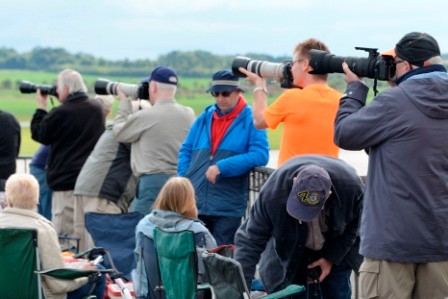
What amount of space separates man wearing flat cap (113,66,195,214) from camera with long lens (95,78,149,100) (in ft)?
0.79

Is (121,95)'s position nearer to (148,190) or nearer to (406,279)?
(148,190)

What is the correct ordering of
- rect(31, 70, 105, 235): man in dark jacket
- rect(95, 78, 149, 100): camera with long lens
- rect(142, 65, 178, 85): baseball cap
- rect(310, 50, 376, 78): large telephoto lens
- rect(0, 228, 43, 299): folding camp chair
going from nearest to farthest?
1. rect(310, 50, 376, 78): large telephoto lens
2. rect(0, 228, 43, 299): folding camp chair
3. rect(142, 65, 178, 85): baseball cap
4. rect(95, 78, 149, 100): camera with long lens
5. rect(31, 70, 105, 235): man in dark jacket

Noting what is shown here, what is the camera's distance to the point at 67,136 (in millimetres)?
9578

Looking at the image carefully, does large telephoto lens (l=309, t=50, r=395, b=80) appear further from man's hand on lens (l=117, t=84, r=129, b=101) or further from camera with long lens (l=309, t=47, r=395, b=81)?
man's hand on lens (l=117, t=84, r=129, b=101)

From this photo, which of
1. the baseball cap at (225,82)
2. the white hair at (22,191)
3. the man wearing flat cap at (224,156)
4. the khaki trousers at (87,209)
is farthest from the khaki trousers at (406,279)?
the khaki trousers at (87,209)

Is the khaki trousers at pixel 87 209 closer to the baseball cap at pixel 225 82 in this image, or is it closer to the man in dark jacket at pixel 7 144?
the man in dark jacket at pixel 7 144

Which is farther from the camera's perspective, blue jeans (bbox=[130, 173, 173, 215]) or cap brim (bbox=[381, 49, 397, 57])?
blue jeans (bbox=[130, 173, 173, 215])

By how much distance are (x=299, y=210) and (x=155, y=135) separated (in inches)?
131

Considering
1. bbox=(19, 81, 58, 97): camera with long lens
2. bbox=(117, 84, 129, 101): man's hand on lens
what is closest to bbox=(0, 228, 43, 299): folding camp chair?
bbox=(117, 84, 129, 101): man's hand on lens

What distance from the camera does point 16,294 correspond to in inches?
259

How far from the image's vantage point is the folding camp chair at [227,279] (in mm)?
5320

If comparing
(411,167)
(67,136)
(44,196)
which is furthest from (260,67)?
(44,196)

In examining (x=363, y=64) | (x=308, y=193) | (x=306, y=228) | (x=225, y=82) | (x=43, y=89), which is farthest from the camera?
(x=43, y=89)

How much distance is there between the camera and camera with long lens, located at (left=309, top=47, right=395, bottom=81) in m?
5.18
